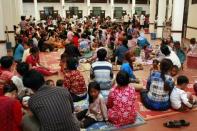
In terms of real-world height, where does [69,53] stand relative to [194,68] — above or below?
above

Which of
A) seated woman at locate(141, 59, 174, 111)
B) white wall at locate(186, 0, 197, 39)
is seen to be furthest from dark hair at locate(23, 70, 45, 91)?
white wall at locate(186, 0, 197, 39)

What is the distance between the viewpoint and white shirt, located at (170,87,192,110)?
14.7 ft

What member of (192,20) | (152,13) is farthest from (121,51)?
(152,13)

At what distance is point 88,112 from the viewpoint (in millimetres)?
4121

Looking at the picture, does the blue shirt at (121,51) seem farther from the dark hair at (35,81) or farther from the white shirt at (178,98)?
the dark hair at (35,81)

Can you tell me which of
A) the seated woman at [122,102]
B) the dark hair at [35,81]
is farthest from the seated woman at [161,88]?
the dark hair at [35,81]

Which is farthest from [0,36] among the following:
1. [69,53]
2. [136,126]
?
[136,126]

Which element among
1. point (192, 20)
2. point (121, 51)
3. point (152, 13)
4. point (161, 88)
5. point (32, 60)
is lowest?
point (161, 88)

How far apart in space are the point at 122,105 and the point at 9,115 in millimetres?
1765

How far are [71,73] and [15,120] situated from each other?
79.8 inches

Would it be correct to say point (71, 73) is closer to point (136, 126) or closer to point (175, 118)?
point (136, 126)

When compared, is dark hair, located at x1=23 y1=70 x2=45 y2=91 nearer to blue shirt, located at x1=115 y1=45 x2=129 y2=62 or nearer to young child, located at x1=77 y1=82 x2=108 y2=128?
young child, located at x1=77 y1=82 x2=108 y2=128

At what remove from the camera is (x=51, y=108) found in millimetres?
2648

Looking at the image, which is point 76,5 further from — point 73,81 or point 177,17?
point 73,81
